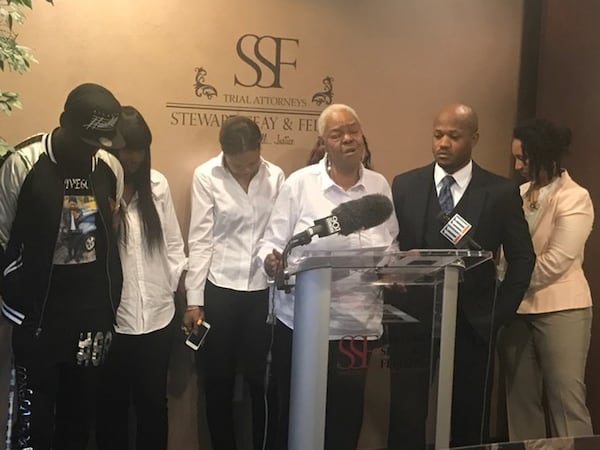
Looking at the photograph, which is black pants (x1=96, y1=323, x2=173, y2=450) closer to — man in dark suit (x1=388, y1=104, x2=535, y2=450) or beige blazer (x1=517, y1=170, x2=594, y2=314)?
man in dark suit (x1=388, y1=104, x2=535, y2=450)

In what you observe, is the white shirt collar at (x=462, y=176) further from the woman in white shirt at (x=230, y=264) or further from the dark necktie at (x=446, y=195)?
the woman in white shirt at (x=230, y=264)

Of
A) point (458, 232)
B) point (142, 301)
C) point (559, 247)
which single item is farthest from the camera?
point (559, 247)

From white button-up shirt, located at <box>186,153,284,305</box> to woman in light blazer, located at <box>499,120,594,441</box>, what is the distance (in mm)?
1196

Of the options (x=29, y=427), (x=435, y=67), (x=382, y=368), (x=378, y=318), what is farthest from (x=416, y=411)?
(x=435, y=67)

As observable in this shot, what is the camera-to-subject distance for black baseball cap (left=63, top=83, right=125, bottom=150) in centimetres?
225

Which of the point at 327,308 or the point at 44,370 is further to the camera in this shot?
the point at 44,370

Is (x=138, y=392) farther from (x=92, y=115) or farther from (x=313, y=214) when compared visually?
(x=92, y=115)

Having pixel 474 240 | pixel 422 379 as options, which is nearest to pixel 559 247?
pixel 474 240

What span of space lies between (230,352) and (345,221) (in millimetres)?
1132

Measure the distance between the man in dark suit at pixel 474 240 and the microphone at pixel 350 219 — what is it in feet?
1.43

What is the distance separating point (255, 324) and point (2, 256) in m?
1.12

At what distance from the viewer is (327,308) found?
1998 millimetres

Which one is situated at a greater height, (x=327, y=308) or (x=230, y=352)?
(x=327, y=308)

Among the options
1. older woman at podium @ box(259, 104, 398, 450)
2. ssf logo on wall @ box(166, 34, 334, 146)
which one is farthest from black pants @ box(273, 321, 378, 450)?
ssf logo on wall @ box(166, 34, 334, 146)
